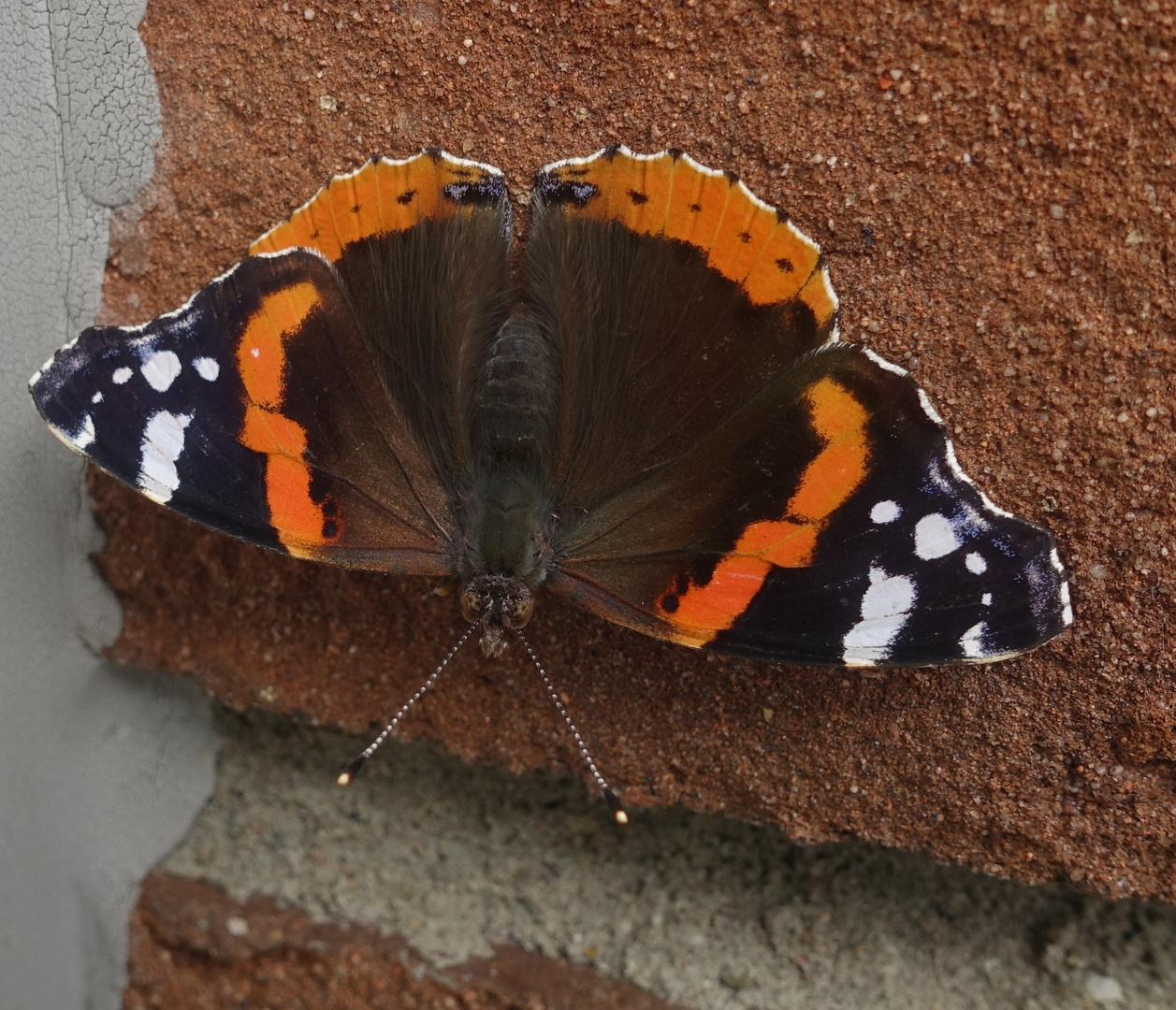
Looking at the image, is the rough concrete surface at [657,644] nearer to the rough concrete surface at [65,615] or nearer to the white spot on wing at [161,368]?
the rough concrete surface at [65,615]

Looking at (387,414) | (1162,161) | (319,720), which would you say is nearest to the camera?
(1162,161)

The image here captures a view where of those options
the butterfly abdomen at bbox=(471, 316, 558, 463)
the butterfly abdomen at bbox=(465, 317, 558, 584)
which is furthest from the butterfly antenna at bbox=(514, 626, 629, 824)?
the butterfly abdomen at bbox=(471, 316, 558, 463)

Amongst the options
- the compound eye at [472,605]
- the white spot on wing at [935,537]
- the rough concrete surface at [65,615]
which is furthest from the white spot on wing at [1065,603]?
the rough concrete surface at [65,615]

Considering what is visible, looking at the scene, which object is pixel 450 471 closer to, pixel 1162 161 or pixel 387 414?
pixel 387 414

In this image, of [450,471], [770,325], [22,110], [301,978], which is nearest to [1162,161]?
[770,325]

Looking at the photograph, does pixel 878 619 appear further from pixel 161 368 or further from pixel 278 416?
pixel 161 368

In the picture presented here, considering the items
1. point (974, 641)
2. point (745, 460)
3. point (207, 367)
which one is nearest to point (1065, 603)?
point (974, 641)

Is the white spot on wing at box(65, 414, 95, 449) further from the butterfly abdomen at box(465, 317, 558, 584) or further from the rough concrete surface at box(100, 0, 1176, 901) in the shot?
the butterfly abdomen at box(465, 317, 558, 584)
